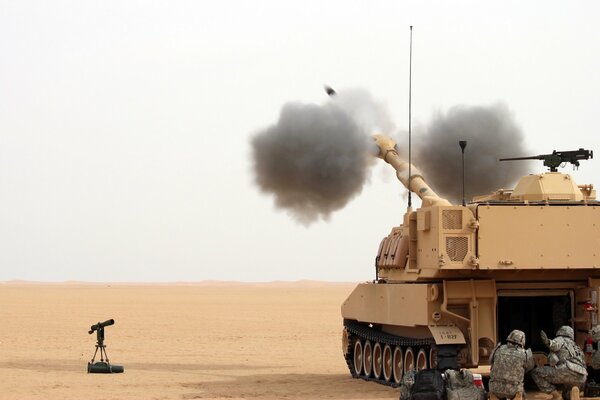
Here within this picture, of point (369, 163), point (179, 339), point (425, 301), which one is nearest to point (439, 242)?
point (425, 301)

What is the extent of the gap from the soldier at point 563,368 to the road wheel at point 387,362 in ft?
14.7

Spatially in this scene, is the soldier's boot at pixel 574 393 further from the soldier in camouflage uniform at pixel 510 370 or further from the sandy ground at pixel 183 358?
the sandy ground at pixel 183 358

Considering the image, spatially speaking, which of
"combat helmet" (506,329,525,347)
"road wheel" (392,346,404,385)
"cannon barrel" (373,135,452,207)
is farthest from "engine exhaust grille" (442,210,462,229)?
"road wheel" (392,346,404,385)

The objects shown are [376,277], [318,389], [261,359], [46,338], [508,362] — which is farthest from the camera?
[46,338]

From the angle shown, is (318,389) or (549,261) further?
(318,389)

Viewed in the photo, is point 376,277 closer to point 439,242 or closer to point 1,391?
point 439,242

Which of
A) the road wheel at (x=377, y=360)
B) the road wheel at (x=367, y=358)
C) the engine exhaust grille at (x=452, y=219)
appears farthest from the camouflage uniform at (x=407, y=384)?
Answer: the road wheel at (x=367, y=358)

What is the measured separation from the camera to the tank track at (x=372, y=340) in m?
21.6

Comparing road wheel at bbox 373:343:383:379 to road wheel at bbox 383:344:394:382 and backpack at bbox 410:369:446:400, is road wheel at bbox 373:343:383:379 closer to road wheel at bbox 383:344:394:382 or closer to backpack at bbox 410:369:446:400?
road wheel at bbox 383:344:394:382

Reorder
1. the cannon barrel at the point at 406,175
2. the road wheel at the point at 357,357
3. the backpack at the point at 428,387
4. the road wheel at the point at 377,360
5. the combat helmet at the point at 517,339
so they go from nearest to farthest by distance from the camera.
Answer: the backpack at the point at 428,387 → the combat helmet at the point at 517,339 → the cannon barrel at the point at 406,175 → the road wheel at the point at 377,360 → the road wheel at the point at 357,357

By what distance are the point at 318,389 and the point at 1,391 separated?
5610mm

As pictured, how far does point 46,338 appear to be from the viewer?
1489 inches

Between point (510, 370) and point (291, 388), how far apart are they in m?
5.46

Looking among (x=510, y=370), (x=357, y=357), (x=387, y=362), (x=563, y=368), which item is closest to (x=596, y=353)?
(x=563, y=368)
